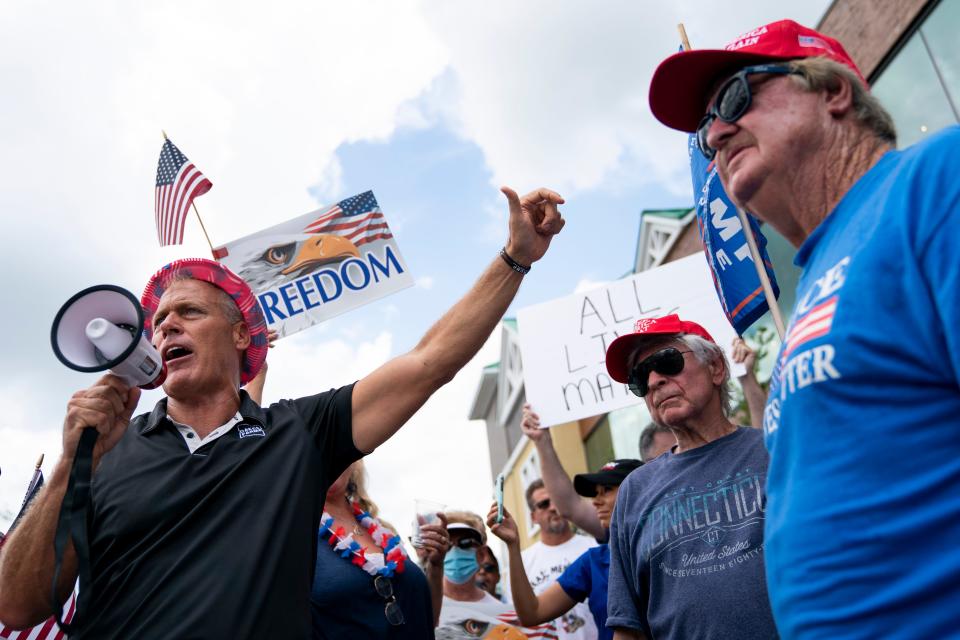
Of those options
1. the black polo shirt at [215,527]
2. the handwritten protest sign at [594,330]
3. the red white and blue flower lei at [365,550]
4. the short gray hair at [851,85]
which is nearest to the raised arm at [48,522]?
the black polo shirt at [215,527]

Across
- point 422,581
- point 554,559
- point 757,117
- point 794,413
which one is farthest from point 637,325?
point 554,559

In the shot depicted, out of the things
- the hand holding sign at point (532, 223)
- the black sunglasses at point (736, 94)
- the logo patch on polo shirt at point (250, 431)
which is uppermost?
the black sunglasses at point (736, 94)

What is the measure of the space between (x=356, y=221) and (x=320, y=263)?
0.39 metres

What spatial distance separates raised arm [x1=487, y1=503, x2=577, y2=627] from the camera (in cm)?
427

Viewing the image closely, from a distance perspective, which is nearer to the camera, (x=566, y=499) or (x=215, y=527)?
(x=215, y=527)

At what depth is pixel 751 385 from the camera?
402 centimetres

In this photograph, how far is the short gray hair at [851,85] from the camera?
5.53 ft

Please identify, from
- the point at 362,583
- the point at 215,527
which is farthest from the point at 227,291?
the point at 362,583

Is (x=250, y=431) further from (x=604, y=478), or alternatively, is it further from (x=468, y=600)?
(x=468, y=600)

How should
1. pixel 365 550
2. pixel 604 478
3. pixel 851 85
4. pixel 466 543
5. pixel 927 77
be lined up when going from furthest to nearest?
pixel 927 77, pixel 466 543, pixel 604 478, pixel 365 550, pixel 851 85

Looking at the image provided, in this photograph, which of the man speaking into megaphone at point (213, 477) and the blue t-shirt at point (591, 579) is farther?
the blue t-shirt at point (591, 579)

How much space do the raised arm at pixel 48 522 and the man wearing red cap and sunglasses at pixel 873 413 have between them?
5.21 feet

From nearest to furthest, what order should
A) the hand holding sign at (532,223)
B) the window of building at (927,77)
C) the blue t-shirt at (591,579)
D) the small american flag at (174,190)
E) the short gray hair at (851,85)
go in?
the short gray hair at (851,85) < the hand holding sign at (532,223) < the blue t-shirt at (591,579) < the small american flag at (174,190) < the window of building at (927,77)

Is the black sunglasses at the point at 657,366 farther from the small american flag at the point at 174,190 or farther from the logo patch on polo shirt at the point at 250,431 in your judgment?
the small american flag at the point at 174,190
